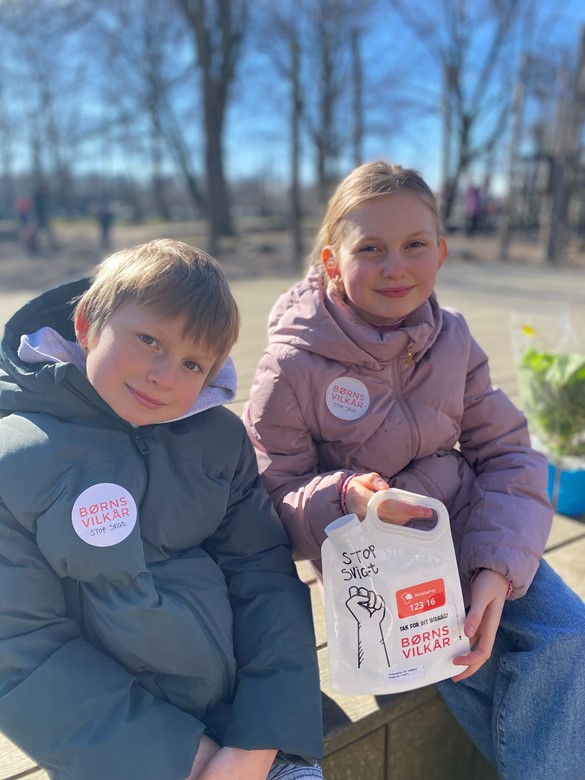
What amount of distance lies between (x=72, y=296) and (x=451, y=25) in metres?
19.6

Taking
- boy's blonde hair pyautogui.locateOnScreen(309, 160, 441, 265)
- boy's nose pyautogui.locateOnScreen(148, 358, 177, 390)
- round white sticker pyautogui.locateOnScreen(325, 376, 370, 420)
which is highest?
boy's blonde hair pyautogui.locateOnScreen(309, 160, 441, 265)

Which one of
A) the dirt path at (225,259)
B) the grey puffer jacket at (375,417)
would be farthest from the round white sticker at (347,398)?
the dirt path at (225,259)

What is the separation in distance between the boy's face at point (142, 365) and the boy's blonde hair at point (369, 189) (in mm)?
548

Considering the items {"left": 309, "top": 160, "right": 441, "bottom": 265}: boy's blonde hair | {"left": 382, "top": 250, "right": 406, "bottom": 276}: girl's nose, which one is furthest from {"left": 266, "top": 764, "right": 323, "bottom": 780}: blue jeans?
{"left": 309, "top": 160, "right": 441, "bottom": 265}: boy's blonde hair

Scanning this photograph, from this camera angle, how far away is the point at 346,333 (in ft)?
5.25

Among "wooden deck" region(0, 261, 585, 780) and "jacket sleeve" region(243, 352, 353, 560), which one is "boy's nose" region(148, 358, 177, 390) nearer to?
"jacket sleeve" region(243, 352, 353, 560)

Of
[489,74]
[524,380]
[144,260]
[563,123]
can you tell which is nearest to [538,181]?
[489,74]

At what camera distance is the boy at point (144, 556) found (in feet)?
3.78

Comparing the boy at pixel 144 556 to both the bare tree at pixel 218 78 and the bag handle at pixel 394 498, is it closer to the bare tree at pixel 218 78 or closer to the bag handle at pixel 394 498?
the bag handle at pixel 394 498

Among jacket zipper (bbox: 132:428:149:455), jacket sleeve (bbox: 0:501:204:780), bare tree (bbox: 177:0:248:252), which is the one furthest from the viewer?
bare tree (bbox: 177:0:248:252)

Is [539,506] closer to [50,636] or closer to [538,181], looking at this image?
[50,636]

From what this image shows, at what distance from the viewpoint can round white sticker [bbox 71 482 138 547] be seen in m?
1.22

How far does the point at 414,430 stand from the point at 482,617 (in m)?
0.43

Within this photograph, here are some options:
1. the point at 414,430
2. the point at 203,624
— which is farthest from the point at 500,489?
the point at 203,624
